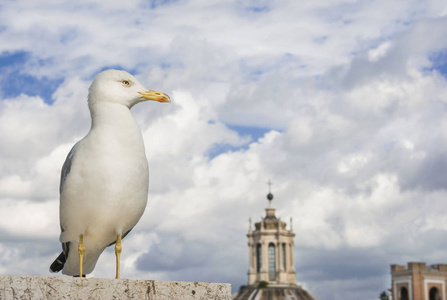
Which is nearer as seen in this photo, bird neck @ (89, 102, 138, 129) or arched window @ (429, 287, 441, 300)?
bird neck @ (89, 102, 138, 129)

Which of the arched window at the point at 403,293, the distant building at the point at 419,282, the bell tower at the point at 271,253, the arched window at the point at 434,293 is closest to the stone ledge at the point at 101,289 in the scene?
the distant building at the point at 419,282

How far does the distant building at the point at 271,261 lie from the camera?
306ft

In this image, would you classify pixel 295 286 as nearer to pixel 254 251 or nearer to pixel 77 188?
pixel 254 251

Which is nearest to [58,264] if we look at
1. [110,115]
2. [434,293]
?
[110,115]

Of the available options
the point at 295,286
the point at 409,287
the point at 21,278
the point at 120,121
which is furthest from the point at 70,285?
the point at 295,286

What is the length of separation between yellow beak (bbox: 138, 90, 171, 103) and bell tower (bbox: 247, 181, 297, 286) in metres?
88.6

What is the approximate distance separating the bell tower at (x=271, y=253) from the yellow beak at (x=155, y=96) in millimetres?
88589

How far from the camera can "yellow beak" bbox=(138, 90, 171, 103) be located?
8609mm

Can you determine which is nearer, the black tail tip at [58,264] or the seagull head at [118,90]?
the seagull head at [118,90]

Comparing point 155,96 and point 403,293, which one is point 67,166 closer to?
point 155,96

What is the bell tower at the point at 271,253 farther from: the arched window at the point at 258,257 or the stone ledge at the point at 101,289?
the stone ledge at the point at 101,289

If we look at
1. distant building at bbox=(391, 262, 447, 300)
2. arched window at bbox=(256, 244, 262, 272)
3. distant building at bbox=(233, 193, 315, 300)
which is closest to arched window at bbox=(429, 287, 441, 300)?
distant building at bbox=(391, 262, 447, 300)

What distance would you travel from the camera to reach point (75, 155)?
8.25 m

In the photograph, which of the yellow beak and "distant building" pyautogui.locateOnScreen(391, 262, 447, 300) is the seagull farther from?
"distant building" pyautogui.locateOnScreen(391, 262, 447, 300)
